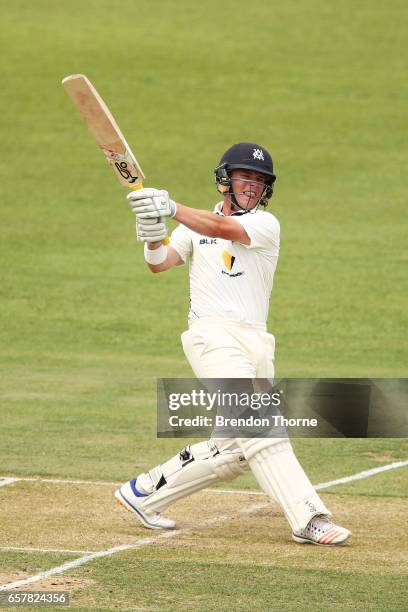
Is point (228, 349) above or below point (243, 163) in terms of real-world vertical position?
below

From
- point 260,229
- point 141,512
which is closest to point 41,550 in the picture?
point 141,512

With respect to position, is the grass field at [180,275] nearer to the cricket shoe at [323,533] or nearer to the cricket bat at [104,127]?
the cricket shoe at [323,533]

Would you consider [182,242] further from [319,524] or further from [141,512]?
[319,524]

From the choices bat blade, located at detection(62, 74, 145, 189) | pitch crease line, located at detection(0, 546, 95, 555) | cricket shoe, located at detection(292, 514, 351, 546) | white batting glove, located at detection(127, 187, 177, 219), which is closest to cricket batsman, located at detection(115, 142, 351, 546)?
cricket shoe, located at detection(292, 514, 351, 546)

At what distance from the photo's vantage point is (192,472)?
7.78 metres

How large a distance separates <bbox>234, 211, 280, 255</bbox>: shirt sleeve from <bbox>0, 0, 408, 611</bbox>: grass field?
5.49 feet

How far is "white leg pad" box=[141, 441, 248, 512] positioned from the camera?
25.3 feet

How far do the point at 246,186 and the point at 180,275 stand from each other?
1055cm

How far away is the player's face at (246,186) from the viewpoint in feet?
26.2

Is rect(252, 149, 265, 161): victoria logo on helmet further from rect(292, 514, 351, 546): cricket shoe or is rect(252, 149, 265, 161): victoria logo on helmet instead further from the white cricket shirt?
rect(292, 514, 351, 546): cricket shoe

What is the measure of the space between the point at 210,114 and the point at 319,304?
32.5 ft

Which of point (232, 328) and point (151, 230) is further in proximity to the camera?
point (232, 328)

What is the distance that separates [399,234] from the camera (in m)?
20.4

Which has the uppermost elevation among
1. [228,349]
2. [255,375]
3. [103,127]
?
[103,127]
